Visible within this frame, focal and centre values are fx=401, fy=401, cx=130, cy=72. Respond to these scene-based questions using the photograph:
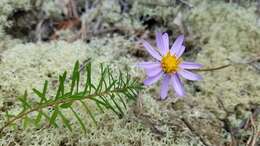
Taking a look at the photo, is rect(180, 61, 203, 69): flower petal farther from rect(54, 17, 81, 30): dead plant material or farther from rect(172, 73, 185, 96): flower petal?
rect(54, 17, 81, 30): dead plant material

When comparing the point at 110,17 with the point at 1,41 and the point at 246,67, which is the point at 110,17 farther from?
the point at 246,67

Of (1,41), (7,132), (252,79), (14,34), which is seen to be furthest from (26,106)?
(252,79)

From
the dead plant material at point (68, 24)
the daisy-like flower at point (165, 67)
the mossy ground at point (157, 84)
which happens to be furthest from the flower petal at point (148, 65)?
the dead plant material at point (68, 24)

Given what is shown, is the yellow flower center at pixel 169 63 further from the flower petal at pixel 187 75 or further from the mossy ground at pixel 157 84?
the mossy ground at pixel 157 84

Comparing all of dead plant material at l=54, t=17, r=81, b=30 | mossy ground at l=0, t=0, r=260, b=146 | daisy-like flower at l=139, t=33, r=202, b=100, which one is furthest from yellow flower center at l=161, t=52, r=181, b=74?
dead plant material at l=54, t=17, r=81, b=30

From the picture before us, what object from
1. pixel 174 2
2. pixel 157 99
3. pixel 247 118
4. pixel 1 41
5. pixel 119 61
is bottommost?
pixel 247 118
